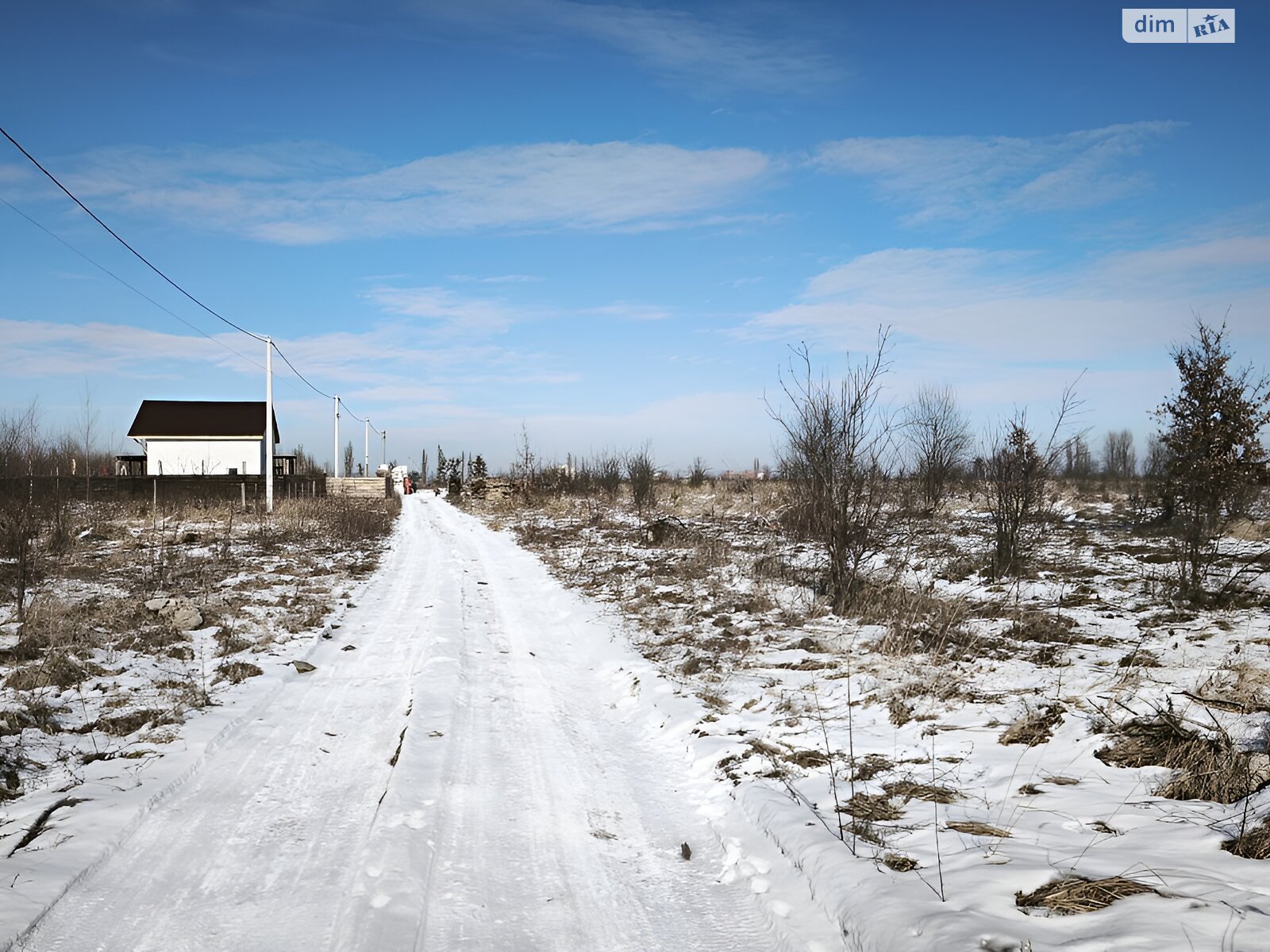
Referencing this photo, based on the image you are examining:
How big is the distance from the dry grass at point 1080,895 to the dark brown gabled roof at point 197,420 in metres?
53.0

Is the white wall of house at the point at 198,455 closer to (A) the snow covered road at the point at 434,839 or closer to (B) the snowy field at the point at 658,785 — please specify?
(B) the snowy field at the point at 658,785

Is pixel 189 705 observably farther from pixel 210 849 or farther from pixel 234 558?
pixel 234 558

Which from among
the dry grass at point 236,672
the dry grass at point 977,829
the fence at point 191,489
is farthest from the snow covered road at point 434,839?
the fence at point 191,489

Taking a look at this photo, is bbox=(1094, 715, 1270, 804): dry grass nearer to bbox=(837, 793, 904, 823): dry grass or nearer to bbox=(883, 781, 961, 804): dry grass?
bbox=(883, 781, 961, 804): dry grass

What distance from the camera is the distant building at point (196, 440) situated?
46750 millimetres

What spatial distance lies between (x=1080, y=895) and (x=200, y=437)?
53968 mm

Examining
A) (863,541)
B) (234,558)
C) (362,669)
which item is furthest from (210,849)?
(234,558)

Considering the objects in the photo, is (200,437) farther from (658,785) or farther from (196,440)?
(658,785)

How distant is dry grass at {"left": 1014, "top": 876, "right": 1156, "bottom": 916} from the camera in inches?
107

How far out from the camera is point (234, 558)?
559 inches

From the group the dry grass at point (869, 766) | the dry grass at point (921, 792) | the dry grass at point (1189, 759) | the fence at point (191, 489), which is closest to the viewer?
the dry grass at point (1189, 759)

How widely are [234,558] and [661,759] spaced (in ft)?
40.3

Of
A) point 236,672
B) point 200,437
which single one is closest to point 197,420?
point 200,437

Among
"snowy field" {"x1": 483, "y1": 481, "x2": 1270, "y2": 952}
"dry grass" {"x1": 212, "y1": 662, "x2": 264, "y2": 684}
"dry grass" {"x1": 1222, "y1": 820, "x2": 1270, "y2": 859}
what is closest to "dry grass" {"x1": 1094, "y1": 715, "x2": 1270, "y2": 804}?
"snowy field" {"x1": 483, "y1": 481, "x2": 1270, "y2": 952}
